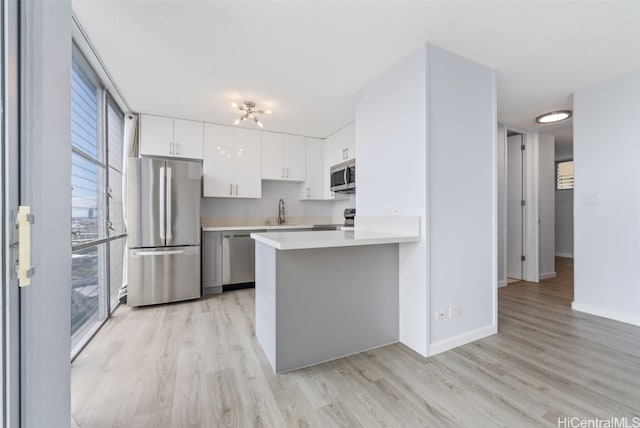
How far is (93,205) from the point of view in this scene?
2518 mm

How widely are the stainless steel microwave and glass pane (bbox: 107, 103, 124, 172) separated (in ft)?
9.10

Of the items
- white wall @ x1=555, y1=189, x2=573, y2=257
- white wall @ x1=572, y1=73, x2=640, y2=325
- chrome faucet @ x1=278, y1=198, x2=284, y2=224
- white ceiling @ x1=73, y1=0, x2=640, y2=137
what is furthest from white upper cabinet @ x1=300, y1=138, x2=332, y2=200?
white wall @ x1=555, y1=189, x2=573, y2=257

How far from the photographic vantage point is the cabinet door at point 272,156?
430 centimetres

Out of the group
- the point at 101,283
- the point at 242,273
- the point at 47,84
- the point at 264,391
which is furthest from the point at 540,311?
the point at 101,283

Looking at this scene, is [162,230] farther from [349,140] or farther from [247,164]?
[349,140]

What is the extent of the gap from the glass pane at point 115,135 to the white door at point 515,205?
5599 mm

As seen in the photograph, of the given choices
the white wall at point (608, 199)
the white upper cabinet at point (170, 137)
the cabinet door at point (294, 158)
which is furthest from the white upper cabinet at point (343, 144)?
the white wall at point (608, 199)

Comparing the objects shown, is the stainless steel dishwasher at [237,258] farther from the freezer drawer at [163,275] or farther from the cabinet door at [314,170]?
the cabinet door at [314,170]

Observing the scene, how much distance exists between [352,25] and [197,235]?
114 inches

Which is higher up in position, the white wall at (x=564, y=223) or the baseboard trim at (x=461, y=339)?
the white wall at (x=564, y=223)

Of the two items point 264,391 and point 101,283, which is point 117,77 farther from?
point 264,391

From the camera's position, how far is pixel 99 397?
1.58 m

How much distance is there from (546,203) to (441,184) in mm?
3671

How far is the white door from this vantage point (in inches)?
170
